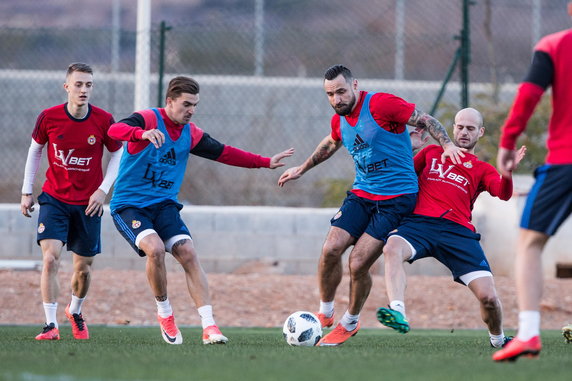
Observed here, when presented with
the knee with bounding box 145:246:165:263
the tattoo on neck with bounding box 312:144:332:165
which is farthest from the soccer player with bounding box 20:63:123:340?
the tattoo on neck with bounding box 312:144:332:165

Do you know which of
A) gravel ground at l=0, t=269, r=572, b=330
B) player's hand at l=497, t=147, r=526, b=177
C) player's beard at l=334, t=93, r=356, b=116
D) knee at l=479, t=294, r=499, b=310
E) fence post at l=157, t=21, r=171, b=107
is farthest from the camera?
fence post at l=157, t=21, r=171, b=107

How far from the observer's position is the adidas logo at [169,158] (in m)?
7.84

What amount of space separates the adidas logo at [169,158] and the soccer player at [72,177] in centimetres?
82

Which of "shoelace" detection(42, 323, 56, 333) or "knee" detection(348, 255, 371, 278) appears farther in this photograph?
"shoelace" detection(42, 323, 56, 333)

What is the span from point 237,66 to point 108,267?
45.6 ft

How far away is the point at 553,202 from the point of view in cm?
557

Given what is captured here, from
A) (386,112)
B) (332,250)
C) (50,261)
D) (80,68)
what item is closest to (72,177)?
(50,261)

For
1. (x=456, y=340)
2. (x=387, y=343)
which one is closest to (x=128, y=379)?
(x=387, y=343)

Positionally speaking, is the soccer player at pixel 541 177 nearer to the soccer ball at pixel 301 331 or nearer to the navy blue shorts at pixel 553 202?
the navy blue shorts at pixel 553 202

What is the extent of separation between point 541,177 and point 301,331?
255 cm

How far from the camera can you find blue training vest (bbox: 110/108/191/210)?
781 centimetres

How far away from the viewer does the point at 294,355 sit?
6.45 m

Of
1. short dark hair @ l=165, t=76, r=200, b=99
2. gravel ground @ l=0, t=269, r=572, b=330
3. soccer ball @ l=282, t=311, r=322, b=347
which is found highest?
short dark hair @ l=165, t=76, r=200, b=99

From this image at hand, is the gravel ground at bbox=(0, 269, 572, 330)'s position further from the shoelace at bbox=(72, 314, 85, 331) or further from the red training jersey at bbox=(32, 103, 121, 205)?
the red training jersey at bbox=(32, 103, 121, 205)
